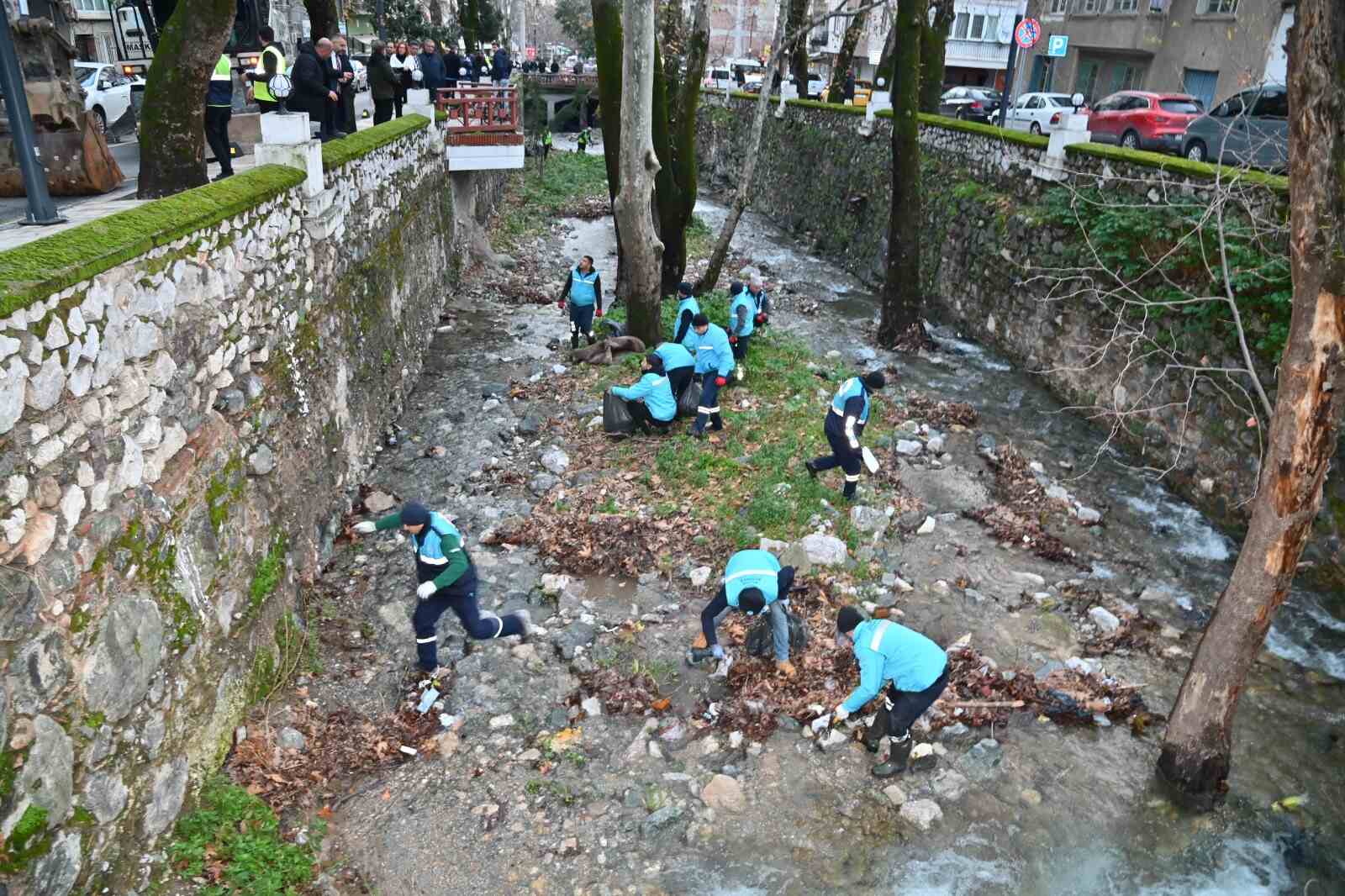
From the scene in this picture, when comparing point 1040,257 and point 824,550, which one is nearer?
point 824,550

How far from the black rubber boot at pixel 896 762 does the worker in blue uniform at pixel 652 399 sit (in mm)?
4683

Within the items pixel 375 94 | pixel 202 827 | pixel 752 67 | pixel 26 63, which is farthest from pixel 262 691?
pixel 752 67

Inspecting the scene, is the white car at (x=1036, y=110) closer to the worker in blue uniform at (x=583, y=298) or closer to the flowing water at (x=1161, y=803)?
the worker in blue uniform at (x=583, y=298)

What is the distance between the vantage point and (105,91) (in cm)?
1563

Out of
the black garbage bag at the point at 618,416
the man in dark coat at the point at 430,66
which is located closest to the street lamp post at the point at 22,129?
the black garbage bag at the point at 618,416

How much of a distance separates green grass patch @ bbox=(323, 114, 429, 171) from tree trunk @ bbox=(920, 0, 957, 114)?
8866 millimetres

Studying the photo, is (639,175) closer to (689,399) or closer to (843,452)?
(689,399)

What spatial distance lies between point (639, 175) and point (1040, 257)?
5146mm

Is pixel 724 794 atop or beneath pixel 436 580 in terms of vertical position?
beneath

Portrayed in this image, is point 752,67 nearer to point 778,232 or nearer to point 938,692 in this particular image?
point 778,232

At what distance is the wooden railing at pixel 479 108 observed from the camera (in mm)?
15414

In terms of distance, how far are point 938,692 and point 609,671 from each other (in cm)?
211

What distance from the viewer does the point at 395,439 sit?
30.5ft

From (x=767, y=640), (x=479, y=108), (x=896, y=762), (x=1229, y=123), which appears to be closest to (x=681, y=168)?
(x=479, y=108)
